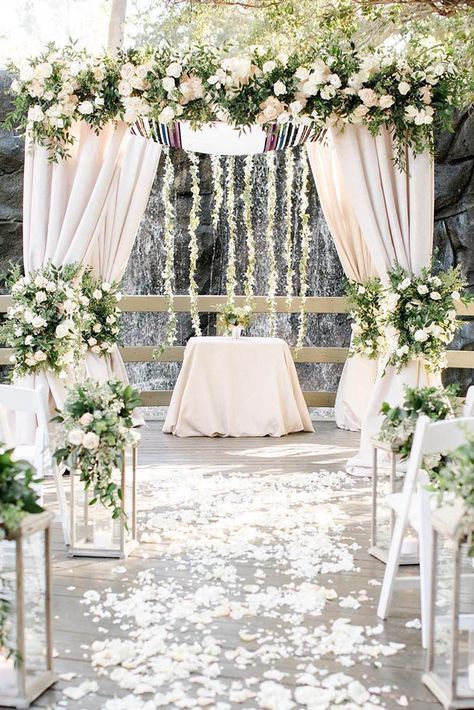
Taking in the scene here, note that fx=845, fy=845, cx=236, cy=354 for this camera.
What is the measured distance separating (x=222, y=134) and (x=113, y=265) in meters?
1.28

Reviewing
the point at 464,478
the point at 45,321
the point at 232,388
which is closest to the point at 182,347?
the point at 232,388

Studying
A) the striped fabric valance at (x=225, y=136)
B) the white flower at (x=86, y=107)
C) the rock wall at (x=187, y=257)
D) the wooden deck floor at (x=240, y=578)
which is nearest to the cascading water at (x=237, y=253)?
the rock wall at (x=187, y=257)

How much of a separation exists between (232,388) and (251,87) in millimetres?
2579

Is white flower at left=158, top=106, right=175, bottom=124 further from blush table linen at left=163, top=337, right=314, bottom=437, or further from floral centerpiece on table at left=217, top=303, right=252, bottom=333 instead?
floral centerpiece on table at left=217, top=303, right=252, bottom=333

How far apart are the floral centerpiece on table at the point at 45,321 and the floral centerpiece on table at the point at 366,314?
2460mm

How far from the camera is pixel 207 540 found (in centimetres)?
413

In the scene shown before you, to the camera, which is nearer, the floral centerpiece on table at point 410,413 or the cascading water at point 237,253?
the floral centerpiece on table at point 410,413

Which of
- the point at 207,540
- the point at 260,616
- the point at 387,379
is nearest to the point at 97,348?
the point at 387,379

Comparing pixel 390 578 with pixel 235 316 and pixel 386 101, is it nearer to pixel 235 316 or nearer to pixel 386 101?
pixel 386 101

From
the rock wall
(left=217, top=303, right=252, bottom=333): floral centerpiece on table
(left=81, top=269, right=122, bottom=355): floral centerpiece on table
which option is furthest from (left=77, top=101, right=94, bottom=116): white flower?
the rock wall

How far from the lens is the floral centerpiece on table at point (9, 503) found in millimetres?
2316

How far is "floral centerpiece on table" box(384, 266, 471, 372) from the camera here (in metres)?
5.45

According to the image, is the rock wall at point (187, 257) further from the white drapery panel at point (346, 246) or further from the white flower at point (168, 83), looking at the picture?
the white flower at point (168, 83)

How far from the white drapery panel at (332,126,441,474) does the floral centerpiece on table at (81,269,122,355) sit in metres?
2.01
